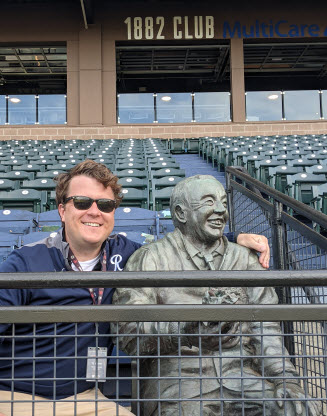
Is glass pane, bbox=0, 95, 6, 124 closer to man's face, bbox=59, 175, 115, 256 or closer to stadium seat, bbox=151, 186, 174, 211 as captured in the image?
stadium seat, bbox=151, 186, 174, 211

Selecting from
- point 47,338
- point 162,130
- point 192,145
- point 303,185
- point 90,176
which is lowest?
point 47,338

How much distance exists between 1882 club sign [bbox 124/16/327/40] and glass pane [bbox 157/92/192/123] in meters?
2.75

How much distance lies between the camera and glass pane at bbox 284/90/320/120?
20.0 m

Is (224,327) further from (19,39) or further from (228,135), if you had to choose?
(19,39)

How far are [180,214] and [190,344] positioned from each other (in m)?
0.76

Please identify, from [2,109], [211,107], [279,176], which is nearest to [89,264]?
[279,176]

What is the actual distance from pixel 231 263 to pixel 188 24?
16451 millimetres

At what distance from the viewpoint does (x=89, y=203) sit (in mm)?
2395

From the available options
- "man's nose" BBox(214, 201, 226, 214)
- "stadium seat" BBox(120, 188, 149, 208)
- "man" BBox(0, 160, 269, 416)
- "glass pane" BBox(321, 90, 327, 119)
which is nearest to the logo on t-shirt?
"man" BBox(0, 160, 269, 416)

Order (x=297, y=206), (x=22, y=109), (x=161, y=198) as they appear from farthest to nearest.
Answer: (x=22, y=109)
(x=161, y=198)
(x=297, y=206)

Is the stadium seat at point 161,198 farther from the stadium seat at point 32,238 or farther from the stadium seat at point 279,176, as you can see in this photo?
the stadium seat at point 32,238

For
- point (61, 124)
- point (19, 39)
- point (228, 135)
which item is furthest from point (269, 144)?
point (19, 39)

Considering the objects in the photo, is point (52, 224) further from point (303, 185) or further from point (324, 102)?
point (324, 102)

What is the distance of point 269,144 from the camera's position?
45.7ft
